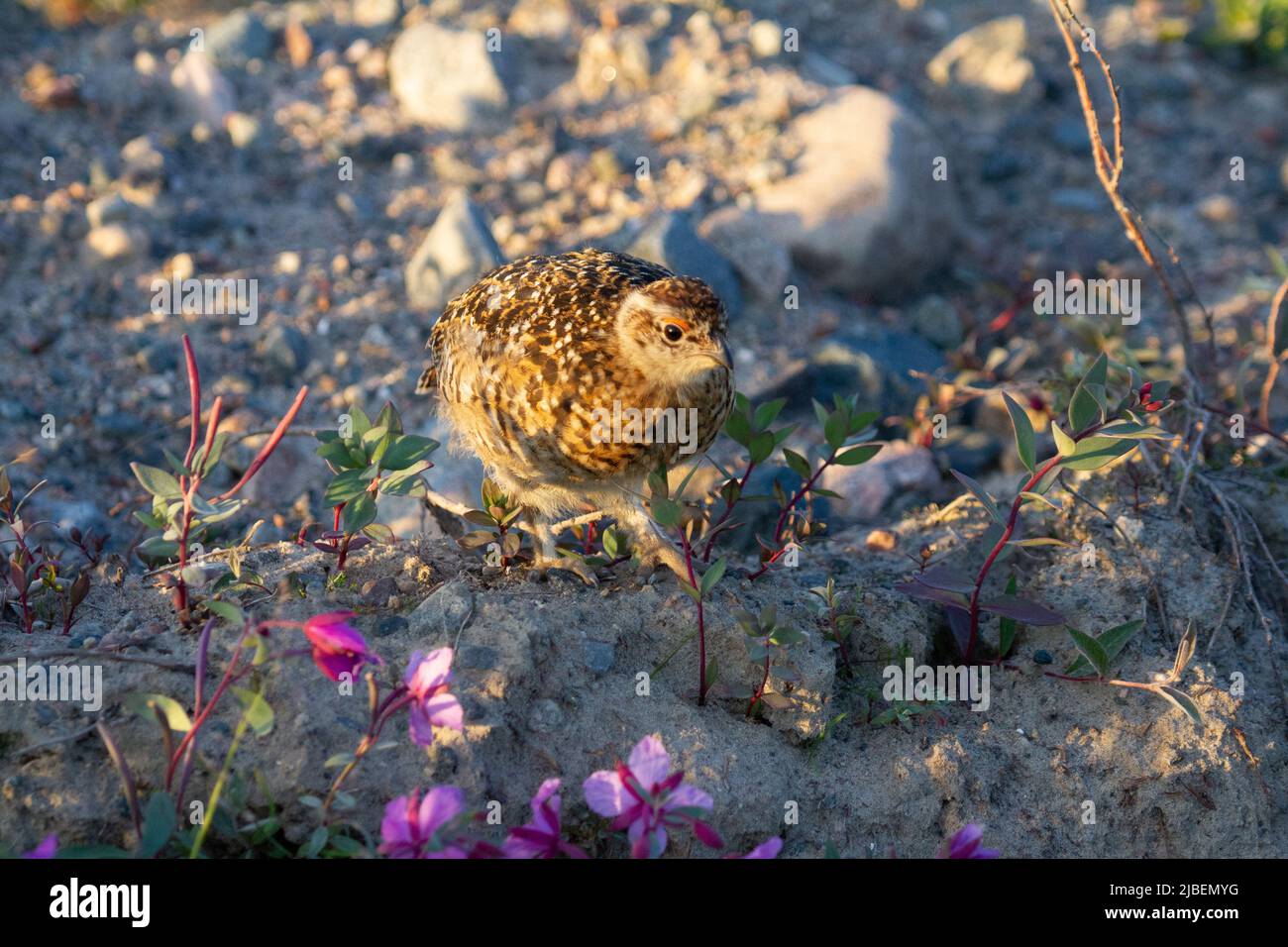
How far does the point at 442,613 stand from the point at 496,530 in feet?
1.66

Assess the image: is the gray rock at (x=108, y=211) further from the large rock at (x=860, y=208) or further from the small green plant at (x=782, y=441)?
the small green plant at (x=782, y=441)

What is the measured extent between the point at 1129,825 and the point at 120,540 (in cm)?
434

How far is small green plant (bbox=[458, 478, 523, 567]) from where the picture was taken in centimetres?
414

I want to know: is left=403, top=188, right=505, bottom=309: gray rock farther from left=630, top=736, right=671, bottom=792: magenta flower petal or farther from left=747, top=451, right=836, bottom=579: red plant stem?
left=630, top=736, right=671, bottom=792: magenta flower petal

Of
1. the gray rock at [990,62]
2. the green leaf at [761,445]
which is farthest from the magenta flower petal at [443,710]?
the gray rock at [990,62]

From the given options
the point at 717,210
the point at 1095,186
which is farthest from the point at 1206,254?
the point at 717,210

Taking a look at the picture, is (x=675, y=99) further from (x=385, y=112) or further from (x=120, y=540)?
(x=120, y=540)

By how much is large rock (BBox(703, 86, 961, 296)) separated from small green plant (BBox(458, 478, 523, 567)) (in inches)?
138

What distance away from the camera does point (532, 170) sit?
8000mm

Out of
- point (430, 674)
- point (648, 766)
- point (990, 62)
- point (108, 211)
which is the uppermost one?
point (990, 62)

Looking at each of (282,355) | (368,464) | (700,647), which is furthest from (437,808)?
(282,355)

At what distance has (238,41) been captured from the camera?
8531 mm

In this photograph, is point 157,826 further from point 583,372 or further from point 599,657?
point 583,372

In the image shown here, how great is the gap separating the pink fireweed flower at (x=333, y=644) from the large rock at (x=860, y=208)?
4.90 meters
